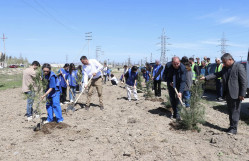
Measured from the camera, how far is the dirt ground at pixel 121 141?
4.00m

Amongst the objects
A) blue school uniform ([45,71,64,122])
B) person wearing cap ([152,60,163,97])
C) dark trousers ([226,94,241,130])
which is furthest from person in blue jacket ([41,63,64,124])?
person wearing cap ([152,60,163,97])

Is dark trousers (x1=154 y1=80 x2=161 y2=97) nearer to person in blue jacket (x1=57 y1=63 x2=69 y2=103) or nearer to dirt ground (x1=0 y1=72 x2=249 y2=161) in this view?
dirt ground (x1=0 y1=72 x2=249 y2=161)

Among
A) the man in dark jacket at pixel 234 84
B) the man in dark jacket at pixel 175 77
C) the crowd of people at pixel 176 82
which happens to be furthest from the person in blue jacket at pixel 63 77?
the man in dark jacket at pixel 234 84

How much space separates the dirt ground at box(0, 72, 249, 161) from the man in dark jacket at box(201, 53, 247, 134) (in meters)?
0.46

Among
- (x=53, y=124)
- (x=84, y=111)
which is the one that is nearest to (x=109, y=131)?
(x=53, y=124)

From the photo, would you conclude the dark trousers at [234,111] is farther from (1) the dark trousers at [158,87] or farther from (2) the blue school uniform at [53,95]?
(1) the dark trousers at [158,87]

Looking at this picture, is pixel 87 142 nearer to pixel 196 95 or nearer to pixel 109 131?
pixel 109 131

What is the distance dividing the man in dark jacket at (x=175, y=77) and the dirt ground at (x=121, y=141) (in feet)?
2.17

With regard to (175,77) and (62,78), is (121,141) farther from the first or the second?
(62,78)

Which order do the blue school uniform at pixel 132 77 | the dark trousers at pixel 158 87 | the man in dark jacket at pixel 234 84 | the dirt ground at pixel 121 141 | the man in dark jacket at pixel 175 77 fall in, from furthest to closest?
the dark trousers at pixel 158 87, the blue school uniform at pixel 132 77, the man in dark jacket at pixel 175 77, the man in dark jacket at pixel 234 84, the dirt ground at pixel 121 141

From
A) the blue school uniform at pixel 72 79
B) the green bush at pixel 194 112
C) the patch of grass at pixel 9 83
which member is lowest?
the patch of grass at pixel 9 83

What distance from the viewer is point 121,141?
4605 mm

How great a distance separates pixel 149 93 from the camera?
9.55 meters

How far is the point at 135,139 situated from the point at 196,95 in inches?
70.2
